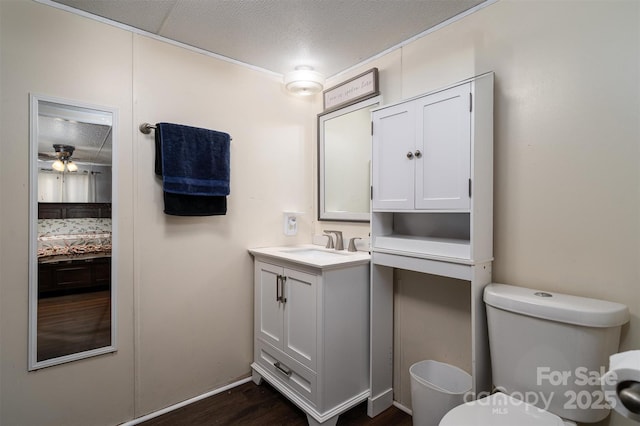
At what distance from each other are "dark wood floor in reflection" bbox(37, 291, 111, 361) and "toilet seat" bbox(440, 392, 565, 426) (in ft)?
5.70

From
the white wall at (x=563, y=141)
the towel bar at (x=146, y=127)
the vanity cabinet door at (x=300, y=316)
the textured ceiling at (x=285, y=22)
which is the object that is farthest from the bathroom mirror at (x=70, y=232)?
the white wall at (x=563, y=141)

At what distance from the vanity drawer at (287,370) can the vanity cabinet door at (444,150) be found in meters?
1.12

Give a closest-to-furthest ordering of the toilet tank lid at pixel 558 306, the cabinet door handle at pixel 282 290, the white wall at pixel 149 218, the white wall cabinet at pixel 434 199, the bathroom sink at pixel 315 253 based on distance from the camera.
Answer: the toilet tank lid at pixel 558 306 < the white wall cabinet at pixel 434 199 < the white wall at pixel 149 218 < the cabinet door handle at pixel 282 290 < the bathroom sink at pixel 315 253

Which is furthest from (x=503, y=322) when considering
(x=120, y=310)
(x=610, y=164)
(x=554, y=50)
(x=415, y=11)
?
(x=120, y=310)

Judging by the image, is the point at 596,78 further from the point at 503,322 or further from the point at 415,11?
the point at 503,322

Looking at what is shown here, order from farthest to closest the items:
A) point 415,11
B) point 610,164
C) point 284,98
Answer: point 284,98 → point 415,11 → point 610,164

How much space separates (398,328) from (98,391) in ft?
5.64

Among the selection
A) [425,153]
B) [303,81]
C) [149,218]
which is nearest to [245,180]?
[149,218]

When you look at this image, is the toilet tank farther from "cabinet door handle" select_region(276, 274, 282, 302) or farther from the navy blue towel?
the navy blue towel

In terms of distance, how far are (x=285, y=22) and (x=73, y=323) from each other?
1965mm

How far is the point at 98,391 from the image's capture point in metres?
1.70

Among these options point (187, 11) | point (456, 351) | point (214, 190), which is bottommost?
point (456, 351)

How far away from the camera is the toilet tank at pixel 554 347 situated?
3.60 ft

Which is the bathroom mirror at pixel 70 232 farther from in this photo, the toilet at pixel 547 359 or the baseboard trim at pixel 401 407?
the toilet at pixel 547 359
